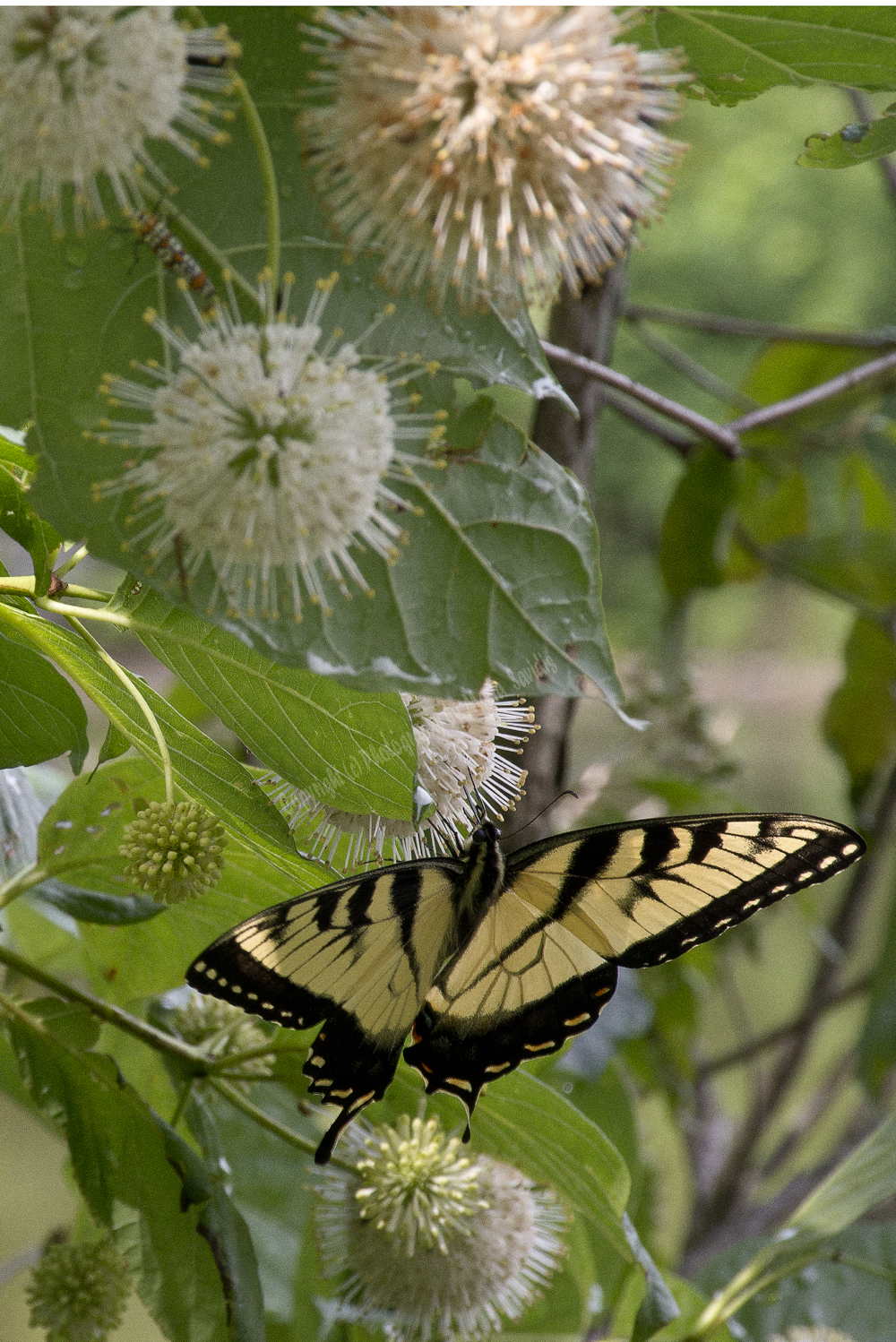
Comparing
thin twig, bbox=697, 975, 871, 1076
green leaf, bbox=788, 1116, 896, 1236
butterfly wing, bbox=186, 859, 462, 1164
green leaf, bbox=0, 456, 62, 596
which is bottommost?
thin twig, bbox=697, 975, 871, 1076

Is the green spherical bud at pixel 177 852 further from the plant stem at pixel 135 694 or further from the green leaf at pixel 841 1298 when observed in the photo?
the green leaf at pixel 841 1298

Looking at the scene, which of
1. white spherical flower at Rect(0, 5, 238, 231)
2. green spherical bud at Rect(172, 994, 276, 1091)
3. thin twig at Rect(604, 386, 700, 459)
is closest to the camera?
white spherical flower at Rect(0, 5, 238, 231)

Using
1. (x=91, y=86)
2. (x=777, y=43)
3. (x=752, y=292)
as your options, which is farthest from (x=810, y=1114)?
(x=752, y=292)

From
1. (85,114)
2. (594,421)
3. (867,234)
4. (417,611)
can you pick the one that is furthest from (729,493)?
(867,234)

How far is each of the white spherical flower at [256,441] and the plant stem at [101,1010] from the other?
35 centimetres

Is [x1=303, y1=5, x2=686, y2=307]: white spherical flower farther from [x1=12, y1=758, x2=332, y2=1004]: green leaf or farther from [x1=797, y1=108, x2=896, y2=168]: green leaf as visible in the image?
[x1=12, y1=758, x2=332, y2=1004]: green leaf

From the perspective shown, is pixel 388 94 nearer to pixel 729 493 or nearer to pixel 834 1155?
pixel 729 493

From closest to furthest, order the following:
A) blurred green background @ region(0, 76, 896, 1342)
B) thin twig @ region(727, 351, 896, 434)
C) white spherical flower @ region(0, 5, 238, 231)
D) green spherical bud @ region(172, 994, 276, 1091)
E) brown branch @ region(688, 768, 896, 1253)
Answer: white spherical flower @ region(0, 5, 238, 231) → green spherical bud @ region(172, 994, 276, 1091) → thin twig @ region(727, 351, 896, 434) → brown branch @ region(688, 768, 896, 1253) → blurred green background @ region(0, 76, 896, 1342)

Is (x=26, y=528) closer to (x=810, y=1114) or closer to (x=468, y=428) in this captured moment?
(x=468, y=428)

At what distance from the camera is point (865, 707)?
1.57m

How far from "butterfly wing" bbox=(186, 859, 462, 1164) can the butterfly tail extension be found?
0.02 meters

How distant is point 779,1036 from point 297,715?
4.10 feet

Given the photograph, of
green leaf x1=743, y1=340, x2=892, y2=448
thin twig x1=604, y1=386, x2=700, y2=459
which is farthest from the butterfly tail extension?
green leaf x1=743, y1=340, x2=892, y2=448

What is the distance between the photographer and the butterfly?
0.69 metres
